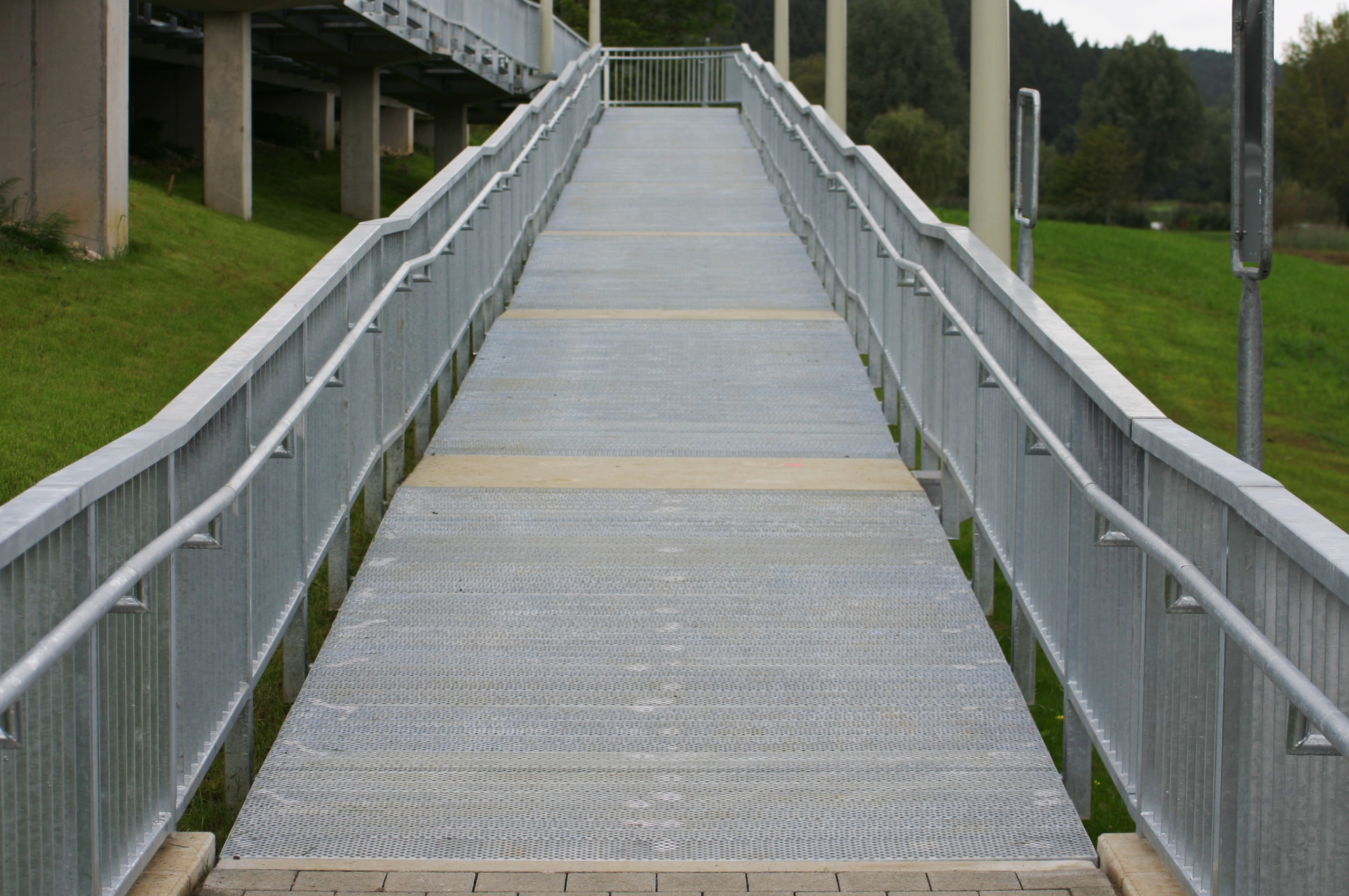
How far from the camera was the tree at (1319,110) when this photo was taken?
89812mm

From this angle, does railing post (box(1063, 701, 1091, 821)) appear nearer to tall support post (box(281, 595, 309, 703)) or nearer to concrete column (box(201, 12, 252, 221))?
tall support post (box(281, 595, 309, 703))

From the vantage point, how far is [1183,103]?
115562 millimetres

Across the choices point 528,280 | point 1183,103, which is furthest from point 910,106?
point 528,280

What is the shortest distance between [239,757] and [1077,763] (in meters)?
2.55

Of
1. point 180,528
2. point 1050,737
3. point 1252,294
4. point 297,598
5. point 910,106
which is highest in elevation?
point 910,106

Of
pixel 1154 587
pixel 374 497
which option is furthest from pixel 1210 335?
pixel 1154 587

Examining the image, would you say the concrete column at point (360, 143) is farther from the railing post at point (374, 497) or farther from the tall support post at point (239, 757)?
the tall support post at point (239, 757)

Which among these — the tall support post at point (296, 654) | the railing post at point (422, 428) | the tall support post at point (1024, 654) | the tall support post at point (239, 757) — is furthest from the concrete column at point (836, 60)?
the tall support post at point (239, 757)

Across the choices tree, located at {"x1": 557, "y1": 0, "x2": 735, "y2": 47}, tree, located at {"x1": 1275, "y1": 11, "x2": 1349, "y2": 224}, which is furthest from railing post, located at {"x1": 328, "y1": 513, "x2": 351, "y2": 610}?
tree, located at {"x1": 1275, "y1": 11, "x2": 1349, "y2": 224}

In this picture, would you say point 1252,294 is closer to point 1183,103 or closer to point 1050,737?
point 1050,737

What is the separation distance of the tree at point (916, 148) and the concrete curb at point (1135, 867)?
258 feet

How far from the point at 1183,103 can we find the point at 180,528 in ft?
399

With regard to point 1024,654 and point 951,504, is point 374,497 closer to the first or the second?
point 951,504

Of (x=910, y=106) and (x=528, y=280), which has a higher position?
(x=910, y=106)
